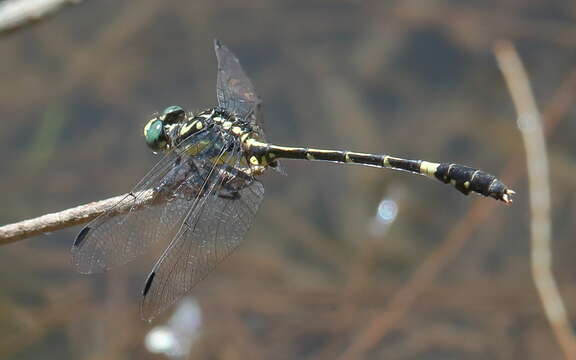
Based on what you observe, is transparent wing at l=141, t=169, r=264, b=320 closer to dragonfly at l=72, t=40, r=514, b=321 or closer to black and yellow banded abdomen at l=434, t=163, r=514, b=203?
dragonfly at l=72, t=40, r=514, b=321

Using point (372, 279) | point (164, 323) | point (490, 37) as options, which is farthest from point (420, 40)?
point (164, 323)

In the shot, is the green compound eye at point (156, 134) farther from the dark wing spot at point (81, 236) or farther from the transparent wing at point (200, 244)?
the dark wing spot at point (81, 236)

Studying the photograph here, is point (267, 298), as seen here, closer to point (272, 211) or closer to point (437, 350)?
point (272, 211)

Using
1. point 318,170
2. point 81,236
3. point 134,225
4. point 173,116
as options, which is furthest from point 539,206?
point 81,236

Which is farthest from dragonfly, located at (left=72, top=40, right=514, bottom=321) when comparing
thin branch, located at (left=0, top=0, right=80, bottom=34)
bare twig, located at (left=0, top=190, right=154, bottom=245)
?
thin branch, located at (left=0, top=0, right=80, bottom=34)

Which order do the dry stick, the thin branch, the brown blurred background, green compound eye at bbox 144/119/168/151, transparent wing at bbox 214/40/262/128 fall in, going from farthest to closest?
the brown blurred background, the dry stick, transparent wing at bbox 214/40/262/128, green compound eye at bbox 144/119/168/151, the thin branch

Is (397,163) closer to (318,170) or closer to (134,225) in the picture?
(134,225)

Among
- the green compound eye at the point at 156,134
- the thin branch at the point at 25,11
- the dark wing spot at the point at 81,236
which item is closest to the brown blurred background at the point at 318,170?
the green compound eye at the point at 156,134
